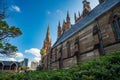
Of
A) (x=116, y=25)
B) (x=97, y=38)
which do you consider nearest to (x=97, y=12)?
(x=97, y=38)

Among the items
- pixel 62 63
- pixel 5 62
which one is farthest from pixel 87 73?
pixel 5 62

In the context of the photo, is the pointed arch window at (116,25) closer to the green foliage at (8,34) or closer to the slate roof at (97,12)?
the slate roof at (97,12)

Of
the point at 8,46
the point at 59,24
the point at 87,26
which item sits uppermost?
the point at 59,24

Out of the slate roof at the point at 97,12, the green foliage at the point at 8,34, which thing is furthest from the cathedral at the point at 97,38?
the green foliage at the point at 8,34

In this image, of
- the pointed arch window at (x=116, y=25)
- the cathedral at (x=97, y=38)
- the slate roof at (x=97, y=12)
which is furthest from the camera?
the slate roof at (x=97, y=12)

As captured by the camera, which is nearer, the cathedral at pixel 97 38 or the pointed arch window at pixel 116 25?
the pointed arch window at pixel 116 25

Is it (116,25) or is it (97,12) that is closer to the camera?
(116,25)

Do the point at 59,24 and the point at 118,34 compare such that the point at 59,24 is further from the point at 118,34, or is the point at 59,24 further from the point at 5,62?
the point at 118,34

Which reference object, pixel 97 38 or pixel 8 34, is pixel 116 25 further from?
pixel 8 34

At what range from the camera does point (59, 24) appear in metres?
47.6

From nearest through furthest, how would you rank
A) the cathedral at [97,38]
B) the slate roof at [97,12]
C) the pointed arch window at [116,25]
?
the pointed arch window at [116,25], the cathedral at [97,38], the slate roof at [97,12]

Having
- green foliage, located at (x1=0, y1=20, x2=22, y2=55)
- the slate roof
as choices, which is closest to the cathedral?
the slate roof

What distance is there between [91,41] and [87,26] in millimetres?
2630

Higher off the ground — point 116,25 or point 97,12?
point 97,12
